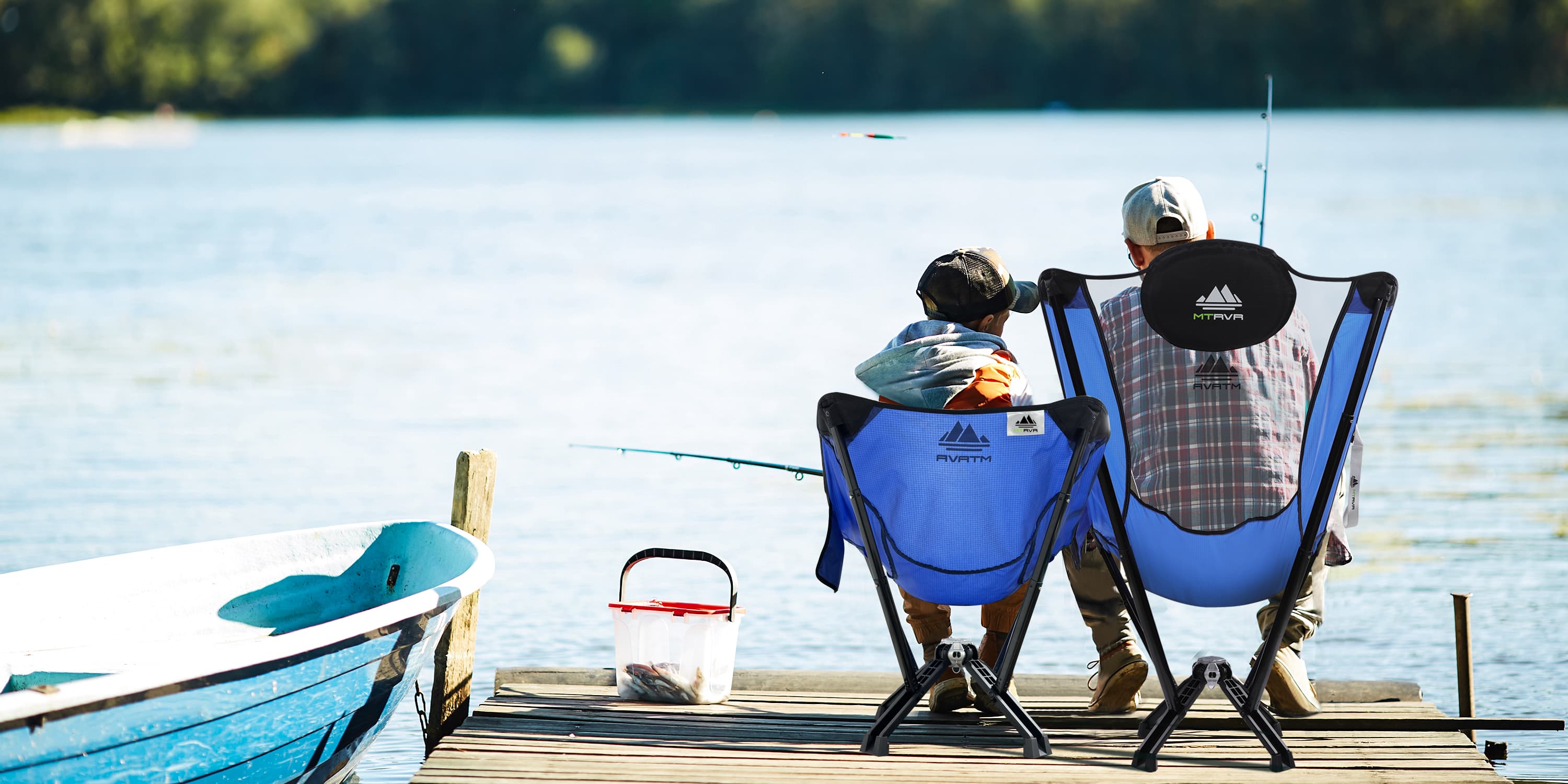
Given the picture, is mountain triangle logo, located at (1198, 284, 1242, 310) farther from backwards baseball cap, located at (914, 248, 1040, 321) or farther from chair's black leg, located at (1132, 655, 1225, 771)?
chair's black leg, located at (1132, 655, 1225, 771)

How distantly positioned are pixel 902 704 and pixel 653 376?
10.8 meters

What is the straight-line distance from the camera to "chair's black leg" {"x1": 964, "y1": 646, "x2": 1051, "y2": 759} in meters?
4.16

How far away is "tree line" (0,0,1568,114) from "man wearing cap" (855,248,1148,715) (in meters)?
66.6

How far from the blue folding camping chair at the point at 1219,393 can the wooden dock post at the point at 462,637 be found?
177cm

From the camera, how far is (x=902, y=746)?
168 inches

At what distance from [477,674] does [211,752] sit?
2992 millimetres

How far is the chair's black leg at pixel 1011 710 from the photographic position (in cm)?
416

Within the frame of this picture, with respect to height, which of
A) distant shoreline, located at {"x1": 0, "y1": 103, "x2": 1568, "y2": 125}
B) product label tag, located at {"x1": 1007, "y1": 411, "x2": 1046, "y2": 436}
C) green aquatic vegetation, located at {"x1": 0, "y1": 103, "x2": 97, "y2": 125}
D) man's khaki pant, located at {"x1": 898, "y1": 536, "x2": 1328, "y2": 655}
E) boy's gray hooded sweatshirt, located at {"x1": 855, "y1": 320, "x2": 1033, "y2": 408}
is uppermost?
distant shoreline, located at {"x1": 0, "y1": 103, "x2": 1568, "y2": 125}

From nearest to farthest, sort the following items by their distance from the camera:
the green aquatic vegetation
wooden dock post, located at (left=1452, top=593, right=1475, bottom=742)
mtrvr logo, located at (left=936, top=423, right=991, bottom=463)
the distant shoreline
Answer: mtrvr logo, located at (left=936, top=423, right=991, bottom=463) → wooden dock post, located at (left=1452, top=593, right=1475, bottom=742) → the distant shoreline → the green aquatic vegetation

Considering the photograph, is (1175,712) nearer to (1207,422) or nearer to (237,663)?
(1207,422)

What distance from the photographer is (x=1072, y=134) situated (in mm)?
65375

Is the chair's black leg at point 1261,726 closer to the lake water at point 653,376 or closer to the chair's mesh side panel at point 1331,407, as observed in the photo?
the chair's mesh side panel at point 1331,407

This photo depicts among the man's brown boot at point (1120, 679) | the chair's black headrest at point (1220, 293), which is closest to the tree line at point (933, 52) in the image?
the man's brown boot at point (1120, 679)

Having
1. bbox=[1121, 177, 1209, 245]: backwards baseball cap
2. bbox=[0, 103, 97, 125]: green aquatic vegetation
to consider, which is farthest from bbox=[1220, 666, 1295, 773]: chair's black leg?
bbox=[0, 103, 97, 125]: green aquatic vegetation
